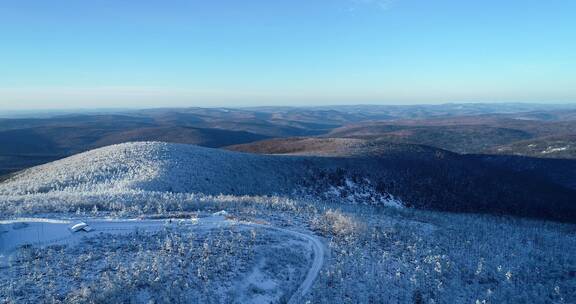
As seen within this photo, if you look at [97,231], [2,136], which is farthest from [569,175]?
[2,136]

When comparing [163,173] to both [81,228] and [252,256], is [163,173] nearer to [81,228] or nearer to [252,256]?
[81,228]

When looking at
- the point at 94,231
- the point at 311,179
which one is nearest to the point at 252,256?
the point at 94,231

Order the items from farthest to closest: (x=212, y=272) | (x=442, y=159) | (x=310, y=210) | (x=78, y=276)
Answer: (x=442, y=159)
(x=310, y=210)
(x=212, y=272)
(x=78, y=276)

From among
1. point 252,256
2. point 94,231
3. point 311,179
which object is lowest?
point 311,179

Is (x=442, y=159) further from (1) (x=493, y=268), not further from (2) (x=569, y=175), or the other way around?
(1) (x=493, y=268)

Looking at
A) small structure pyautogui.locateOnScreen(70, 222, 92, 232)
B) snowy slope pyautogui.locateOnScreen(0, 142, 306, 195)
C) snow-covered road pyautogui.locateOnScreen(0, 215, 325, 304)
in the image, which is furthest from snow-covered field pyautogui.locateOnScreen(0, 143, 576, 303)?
snowy slope pyautogui.locateOnScreen(0, 142, 306, 195)

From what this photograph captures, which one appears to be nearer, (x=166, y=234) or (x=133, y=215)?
(x=166, y=234)
